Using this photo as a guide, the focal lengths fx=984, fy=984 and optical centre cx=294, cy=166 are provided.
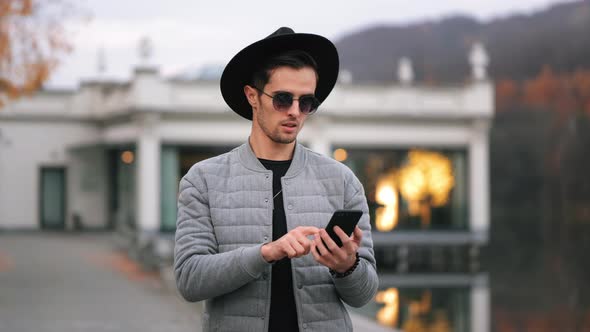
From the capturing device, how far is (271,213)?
3.00 meters

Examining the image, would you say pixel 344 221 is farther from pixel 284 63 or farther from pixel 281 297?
pixel 284 63

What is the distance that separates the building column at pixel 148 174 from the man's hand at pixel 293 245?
25.4 metres

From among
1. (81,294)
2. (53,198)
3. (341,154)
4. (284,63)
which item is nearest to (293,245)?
(284,63)

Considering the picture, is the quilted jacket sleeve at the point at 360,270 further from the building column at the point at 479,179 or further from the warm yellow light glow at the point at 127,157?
the building column at the point at 479,179

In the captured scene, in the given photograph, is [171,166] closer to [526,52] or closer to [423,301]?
[423,301]

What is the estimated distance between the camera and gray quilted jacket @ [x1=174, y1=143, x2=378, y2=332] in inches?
114

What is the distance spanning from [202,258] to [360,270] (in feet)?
1.53

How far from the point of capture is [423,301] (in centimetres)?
2273

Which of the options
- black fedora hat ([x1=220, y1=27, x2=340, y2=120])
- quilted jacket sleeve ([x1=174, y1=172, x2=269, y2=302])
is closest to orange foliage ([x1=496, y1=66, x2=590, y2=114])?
black fedora hat ([x1=220, y1=27, x2=340, y2=120])

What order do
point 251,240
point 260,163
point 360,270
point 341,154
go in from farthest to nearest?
point 341,154
point 260,163
point 251,240
point 360,270

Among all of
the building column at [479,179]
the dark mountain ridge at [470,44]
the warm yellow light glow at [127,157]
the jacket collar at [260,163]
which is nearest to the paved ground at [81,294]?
the warm yellow light glow at [127,157]

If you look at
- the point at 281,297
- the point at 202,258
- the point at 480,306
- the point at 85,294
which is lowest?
the point at 480,306

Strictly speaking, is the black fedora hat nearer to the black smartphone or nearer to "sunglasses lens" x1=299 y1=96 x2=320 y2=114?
"sunglasses lens" x1=299 y1=96 x2=320 y2=114

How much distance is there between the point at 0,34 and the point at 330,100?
15.3 meters
